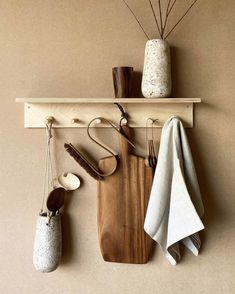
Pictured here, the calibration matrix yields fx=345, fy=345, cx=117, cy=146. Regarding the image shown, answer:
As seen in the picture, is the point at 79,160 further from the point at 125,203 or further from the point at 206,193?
the point at 206,193

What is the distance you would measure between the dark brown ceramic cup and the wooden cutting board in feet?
0.37

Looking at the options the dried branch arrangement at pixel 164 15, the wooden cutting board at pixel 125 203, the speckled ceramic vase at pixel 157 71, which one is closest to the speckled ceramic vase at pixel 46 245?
the wooden cutting board at pixel 125 203

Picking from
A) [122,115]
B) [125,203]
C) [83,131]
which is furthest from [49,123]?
[125,203]

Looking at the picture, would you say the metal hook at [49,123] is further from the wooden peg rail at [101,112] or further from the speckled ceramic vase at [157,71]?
the speckled ceramic vase at [157,71]

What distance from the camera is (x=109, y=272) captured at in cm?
111

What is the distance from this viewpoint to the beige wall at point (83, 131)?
1.08 metres

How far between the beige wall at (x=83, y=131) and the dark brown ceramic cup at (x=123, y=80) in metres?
0.07

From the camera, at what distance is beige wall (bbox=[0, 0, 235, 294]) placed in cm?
108

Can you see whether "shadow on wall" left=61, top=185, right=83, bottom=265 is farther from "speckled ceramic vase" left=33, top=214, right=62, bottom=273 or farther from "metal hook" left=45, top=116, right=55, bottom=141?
"metal hook" left=45, top=116, right=55, bottom=141

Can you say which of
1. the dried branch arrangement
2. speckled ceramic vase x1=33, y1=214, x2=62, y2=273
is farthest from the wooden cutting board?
the dried branch arrangement

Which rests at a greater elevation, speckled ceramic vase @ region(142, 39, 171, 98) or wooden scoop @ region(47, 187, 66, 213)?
speckled ceramic vase @ region(142, 39, 171, 98)

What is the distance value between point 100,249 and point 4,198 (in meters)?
0.35

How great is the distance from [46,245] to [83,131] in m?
0.36

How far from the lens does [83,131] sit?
109 centimetres
